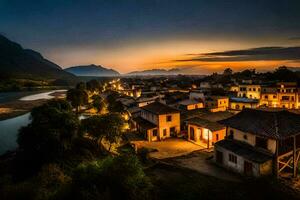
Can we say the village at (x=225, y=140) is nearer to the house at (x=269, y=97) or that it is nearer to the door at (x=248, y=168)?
the door at (x=248, y=168)

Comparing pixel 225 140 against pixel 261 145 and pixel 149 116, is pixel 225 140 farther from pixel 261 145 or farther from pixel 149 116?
pixel 149 116

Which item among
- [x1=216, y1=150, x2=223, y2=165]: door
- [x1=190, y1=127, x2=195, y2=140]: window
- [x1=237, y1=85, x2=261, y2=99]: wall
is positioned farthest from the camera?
[x1=237, y1=85, x2=261, y2=99]: wall

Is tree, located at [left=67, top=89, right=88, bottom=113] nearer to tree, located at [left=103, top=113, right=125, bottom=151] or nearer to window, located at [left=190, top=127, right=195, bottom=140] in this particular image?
tree, located at [left=103, top=113, right=125, bottom=151]

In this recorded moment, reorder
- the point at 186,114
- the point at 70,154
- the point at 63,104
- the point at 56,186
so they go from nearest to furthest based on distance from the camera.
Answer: the point at 56,186 → the point at 70,154 → the point at 186,114 → the point at 63,104

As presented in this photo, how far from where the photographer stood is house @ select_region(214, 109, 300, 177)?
1995 centimetres

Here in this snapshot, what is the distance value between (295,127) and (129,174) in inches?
743

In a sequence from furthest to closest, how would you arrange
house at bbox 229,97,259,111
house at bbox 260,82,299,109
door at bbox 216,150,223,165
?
house at bbox 260,82,299,109, house at bbox 229,97,259,111, door at bbox 216,150,223,165

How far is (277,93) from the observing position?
6275cm

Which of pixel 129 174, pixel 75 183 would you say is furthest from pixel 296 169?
pixel 75 183

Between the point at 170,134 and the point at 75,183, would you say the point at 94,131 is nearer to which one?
the point at 170,134

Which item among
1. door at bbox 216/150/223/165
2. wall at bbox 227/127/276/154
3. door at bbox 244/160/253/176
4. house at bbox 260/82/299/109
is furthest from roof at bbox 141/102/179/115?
house at bbox 260/82/299/109

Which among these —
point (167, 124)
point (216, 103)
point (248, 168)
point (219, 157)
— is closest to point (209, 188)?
point (248, 168)

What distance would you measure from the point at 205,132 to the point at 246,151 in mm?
9794

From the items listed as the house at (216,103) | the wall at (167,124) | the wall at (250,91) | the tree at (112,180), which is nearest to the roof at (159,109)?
the wall at (167,124)
